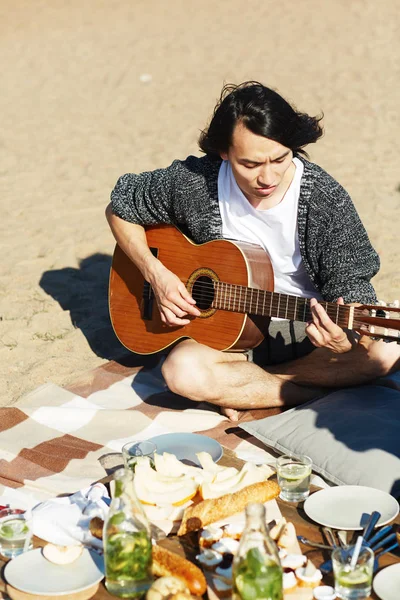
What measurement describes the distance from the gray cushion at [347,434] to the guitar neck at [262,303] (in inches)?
17.3

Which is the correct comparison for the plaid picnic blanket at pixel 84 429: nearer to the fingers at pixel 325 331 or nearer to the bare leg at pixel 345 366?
the bare leg at pixel 345 366

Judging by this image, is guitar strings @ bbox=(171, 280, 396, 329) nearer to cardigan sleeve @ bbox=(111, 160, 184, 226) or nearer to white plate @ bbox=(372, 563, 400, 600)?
cardigan sleeve @ bbox=(111, 160, 184, 226)

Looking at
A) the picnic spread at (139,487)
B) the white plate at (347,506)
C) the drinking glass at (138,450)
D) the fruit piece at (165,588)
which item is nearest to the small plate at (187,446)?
the picnic spread at (139,487)

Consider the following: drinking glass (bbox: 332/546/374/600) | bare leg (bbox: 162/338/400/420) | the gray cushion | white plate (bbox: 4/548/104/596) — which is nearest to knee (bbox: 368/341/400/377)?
bare leg (bbox: 162/338/400/420)

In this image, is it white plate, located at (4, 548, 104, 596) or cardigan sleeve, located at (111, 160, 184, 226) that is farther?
cardigan sleeve, located at (111, 160, 184, 226)

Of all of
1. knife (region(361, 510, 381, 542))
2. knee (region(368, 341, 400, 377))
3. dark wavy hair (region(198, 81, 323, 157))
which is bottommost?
knife (region(361, 510, 381, 542))

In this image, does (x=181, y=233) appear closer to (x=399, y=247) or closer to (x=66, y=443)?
(x=66, y=443)

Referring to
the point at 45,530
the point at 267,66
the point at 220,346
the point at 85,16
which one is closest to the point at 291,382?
the point at 220,346

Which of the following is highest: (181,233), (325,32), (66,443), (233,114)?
(325,32)

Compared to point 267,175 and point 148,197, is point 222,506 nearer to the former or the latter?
point 267,175

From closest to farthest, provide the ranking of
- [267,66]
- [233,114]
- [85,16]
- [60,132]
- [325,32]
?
1. [233,114]
2. [60,132]
3. [267,66]
4. [325,32]
5. [85,16]

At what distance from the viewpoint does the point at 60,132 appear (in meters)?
10.1

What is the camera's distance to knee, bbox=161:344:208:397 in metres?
3.74

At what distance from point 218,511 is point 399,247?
170 inches
